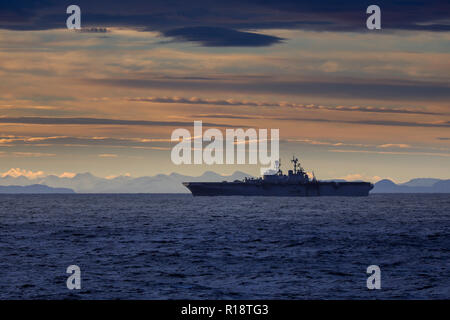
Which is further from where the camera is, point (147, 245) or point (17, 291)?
point (147, 245)

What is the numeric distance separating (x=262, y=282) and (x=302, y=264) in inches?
304

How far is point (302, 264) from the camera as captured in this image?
3553 cm

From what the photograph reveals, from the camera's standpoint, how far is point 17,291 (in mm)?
25641
